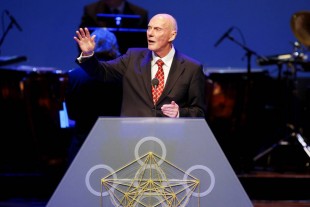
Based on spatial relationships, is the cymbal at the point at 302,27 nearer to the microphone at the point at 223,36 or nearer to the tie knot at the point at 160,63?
the microphone at the point at 223,36

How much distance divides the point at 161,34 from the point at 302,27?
9.40 ft

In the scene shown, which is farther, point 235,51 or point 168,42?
point 235,51

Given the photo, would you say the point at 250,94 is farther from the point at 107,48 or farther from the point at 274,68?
the point at 107,48

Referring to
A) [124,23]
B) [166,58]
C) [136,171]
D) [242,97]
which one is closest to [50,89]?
[124,23]

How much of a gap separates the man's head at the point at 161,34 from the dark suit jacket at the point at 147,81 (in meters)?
0.08

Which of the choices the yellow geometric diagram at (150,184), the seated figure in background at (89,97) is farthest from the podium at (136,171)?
the seated figure in background at (89,97)

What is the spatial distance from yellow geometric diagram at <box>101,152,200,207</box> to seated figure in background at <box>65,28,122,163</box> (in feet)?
5.98

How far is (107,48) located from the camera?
14.3 feet

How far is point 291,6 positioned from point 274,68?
2.59 feet

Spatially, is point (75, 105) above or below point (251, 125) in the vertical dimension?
above

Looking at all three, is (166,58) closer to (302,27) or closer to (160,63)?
(160,63)

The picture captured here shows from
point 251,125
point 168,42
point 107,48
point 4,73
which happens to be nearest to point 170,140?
point 168,42

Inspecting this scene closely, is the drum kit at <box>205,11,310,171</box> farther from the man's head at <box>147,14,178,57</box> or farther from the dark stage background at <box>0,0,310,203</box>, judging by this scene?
the man's head at <box>147,14,178,57</box>

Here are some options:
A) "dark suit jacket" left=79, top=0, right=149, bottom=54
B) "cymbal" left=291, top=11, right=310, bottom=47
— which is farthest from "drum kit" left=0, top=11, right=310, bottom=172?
"dark suit jacket" left=79, top=0, right=149, bottom=54
